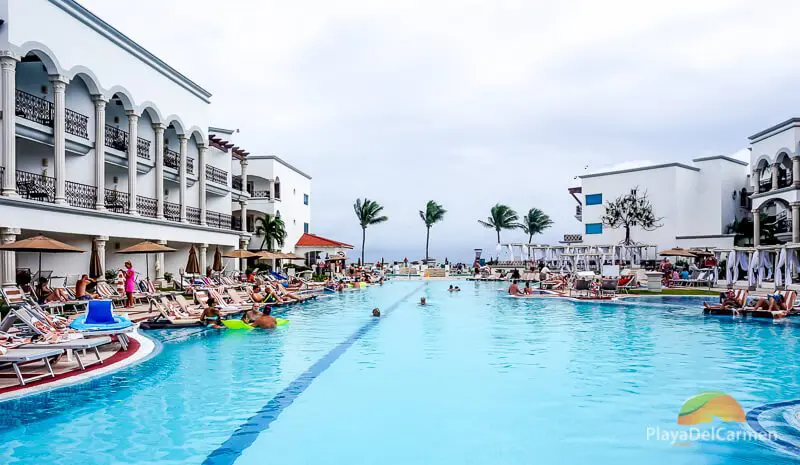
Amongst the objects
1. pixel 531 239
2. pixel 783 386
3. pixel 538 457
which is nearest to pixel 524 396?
pixel 538 457

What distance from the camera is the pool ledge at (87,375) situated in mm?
7688

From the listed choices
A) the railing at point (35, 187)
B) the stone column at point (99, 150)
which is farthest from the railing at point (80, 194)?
the railing at point (35, 187)

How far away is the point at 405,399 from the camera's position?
8398mm

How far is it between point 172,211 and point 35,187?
1000cm

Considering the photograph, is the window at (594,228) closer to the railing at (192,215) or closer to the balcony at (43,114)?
the railing at (192,215)

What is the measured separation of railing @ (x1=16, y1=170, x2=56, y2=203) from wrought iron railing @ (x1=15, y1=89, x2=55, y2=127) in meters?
1.95

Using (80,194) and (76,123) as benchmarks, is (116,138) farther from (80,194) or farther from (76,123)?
(80,194)

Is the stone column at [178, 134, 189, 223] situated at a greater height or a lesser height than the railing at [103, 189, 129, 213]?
greater

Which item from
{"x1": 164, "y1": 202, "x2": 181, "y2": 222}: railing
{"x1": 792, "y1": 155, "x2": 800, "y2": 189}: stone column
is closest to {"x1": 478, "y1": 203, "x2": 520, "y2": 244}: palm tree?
{"x1": 792, "y1": 155, "x2": 800, "y2": 189}: stone column

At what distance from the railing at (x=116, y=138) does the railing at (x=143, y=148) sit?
1.12m

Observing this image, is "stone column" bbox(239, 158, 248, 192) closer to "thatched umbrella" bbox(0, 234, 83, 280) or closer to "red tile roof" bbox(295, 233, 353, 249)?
"red tile roof" bbox(295, 233, 353, 249)

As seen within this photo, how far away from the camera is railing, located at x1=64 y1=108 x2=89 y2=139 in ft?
71.1

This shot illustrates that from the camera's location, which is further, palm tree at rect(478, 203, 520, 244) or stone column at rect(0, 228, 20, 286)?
palm tree at rect(478, 203, 520, 244)

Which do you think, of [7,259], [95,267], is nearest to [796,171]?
[95,267]
